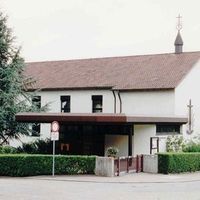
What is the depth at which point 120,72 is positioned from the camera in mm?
44531

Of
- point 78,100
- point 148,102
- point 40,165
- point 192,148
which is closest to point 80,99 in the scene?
point 78,100

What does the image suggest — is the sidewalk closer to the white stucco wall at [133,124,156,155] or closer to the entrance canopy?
the entrance canopy

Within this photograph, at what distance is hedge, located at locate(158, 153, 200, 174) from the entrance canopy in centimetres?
246

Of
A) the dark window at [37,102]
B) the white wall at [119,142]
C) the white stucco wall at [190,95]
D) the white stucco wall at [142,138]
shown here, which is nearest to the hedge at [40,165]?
the white wall at [119,142]

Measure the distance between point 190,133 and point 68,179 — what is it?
17027 millimetres

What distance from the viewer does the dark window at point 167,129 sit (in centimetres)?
3677

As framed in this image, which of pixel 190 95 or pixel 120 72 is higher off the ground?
pixel 120 72

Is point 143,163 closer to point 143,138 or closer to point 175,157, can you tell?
point 175,157

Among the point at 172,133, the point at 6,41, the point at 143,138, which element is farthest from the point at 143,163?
the point at 6,41

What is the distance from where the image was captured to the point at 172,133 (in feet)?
127

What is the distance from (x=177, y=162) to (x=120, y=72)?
14810mm

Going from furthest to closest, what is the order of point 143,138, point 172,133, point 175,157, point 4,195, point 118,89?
point 118,89, point 172,133, point 143,138, point 175,157, point 4,195

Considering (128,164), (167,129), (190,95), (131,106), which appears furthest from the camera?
(190,95)

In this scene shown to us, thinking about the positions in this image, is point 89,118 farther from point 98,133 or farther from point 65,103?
point 65,103
